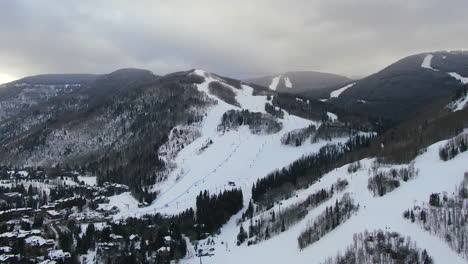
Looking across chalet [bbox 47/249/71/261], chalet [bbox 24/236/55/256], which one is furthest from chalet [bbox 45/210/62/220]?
chalet [bbox 47/249/71/261]

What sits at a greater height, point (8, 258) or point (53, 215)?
point (53, 215)

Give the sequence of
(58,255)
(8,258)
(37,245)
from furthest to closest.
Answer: (37,245) < (8,258) < (58,255)

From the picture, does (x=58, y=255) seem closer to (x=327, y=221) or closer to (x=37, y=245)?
(x=37, y=245)

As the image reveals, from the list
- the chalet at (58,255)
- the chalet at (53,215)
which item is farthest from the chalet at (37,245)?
the chalet at (53,215)

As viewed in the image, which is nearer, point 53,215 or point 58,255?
point 58,255

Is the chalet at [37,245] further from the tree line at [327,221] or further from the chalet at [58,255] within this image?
the tree line at [327,221]

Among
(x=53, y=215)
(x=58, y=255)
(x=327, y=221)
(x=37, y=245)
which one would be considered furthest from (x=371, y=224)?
(x=53, y=215)

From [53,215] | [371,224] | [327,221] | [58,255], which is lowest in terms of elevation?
[58,255]

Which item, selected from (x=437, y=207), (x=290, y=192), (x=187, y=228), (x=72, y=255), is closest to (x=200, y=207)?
(x=187, y=228)

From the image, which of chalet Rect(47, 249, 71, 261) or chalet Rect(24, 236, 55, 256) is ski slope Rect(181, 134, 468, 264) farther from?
chalet Rect(24, 236, 55, 256)

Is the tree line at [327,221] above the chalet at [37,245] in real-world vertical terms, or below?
above
